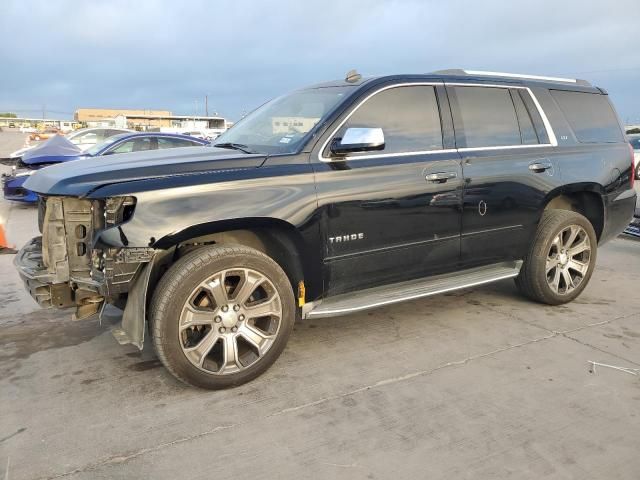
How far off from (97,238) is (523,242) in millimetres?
3330

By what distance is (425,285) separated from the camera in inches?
153

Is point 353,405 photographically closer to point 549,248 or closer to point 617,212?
point 549,248

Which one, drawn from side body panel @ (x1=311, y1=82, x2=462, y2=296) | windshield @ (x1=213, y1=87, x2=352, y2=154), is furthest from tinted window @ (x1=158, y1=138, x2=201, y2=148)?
side body panel @ (x1=311, y1=82, x2=462, y2=296)

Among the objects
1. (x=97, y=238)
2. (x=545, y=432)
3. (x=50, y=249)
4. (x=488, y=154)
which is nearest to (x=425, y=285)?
(x=488, y=154)

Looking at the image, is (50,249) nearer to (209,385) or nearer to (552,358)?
(209,385)

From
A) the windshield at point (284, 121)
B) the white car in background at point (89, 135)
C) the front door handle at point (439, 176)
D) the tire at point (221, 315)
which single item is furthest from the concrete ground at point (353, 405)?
the white car in background at point (89, 135)

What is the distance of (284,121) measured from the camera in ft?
12.7

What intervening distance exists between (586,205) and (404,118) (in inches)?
90.7

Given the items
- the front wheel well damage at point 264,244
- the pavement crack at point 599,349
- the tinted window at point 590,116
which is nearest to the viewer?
the front wheel well damage at point 264,244

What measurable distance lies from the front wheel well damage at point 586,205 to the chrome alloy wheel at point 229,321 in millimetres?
2889

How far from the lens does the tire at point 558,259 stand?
14.5 feet

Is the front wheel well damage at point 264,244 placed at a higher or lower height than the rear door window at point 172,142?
lower

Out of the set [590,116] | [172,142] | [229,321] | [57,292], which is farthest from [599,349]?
[172,142]

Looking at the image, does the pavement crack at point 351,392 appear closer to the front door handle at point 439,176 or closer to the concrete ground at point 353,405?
the concrete ground at point 353,405
